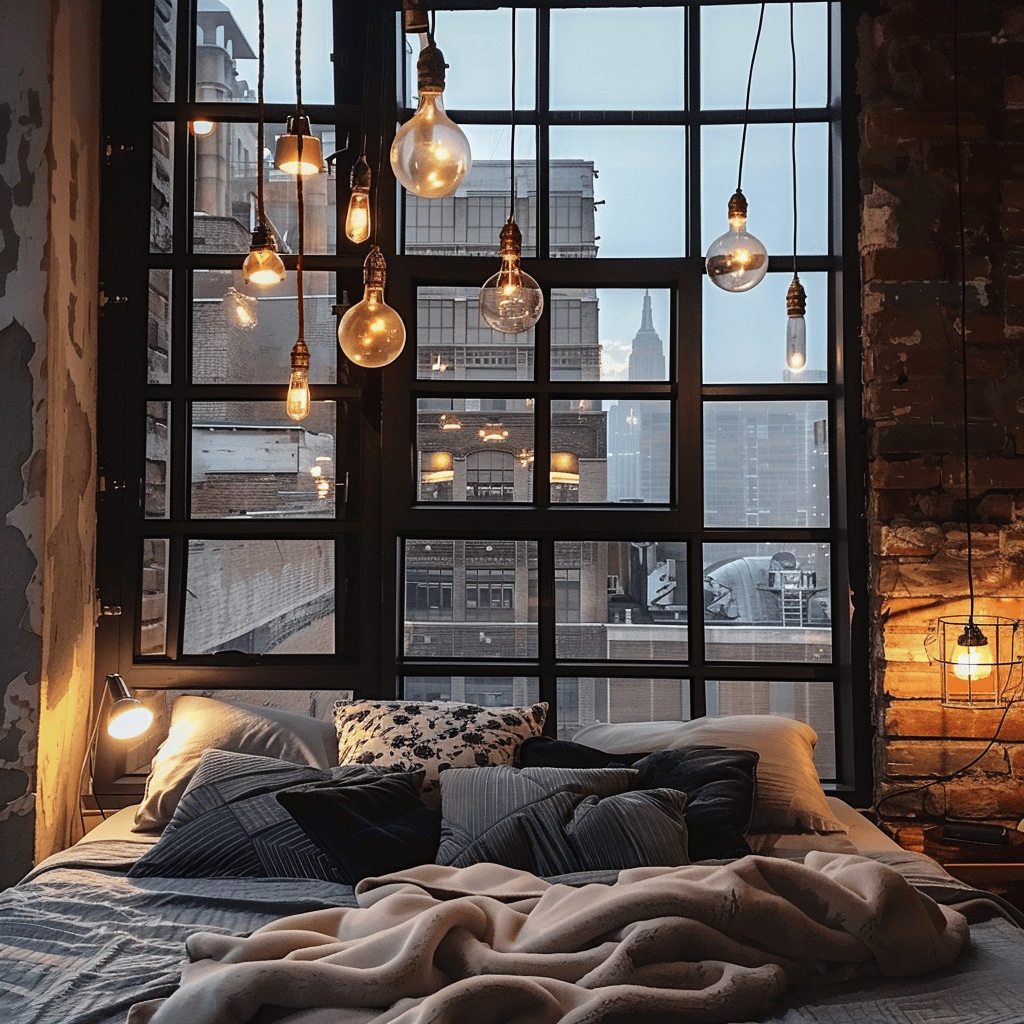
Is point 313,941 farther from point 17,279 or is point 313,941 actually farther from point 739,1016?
point 17,279

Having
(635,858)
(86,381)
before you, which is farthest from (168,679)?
(635,858)

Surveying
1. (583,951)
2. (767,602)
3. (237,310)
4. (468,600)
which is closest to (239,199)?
(237,310)

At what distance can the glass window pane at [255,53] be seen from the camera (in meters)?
3.61

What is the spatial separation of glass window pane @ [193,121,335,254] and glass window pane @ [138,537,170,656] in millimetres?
1064

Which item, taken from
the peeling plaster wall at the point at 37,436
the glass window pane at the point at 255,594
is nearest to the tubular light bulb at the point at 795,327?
the glass window pane at the point at 255,594

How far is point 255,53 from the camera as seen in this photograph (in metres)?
3.64

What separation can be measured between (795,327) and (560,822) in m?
1.88

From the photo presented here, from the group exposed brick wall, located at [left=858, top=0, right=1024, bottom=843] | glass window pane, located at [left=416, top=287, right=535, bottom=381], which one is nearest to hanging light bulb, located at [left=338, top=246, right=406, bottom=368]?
glass window pane, located at [left=416, top=287, right=535, bottom=381]

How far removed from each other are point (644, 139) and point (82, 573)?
245 centimetres

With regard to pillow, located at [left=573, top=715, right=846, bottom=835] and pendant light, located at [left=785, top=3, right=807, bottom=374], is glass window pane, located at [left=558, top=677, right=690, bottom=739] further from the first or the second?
pendant light, located at [left=785, top=3, right=807, bottom=374]

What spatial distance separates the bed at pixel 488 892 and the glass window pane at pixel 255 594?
39 cm

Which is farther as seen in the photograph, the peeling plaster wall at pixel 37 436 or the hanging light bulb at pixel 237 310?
the hanging light bulb at pixel 237 310

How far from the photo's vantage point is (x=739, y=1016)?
1.66 m

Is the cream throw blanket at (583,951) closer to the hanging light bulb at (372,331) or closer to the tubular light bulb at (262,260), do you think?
the hanging light bulb at (372,331)
